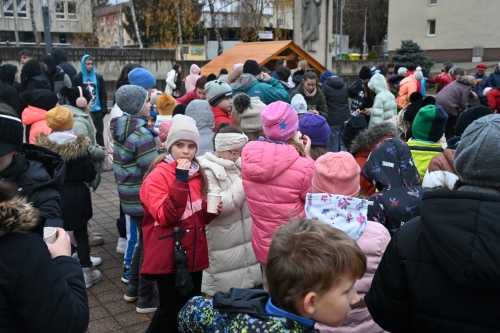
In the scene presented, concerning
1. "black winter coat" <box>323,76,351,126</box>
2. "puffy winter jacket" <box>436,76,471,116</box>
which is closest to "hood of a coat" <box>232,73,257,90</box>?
"black winter coat" <box>323,76,351,126</box>

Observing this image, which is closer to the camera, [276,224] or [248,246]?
[276,224]

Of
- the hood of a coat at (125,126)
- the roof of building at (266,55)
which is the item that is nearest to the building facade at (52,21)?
the roof of building at (266,55)

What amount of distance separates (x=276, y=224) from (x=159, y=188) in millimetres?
938

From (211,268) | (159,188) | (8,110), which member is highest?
(8,110)

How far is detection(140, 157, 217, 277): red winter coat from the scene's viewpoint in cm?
329

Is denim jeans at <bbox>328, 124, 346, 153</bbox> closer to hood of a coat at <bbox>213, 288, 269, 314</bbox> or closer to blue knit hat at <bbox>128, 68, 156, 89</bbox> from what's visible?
blue knit hat at <bbox>128, 68, 156, 89</bbox>

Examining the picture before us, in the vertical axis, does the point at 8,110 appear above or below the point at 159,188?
above

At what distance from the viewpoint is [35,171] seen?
2795mm

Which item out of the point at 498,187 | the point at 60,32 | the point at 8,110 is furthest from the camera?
the point at 60,32

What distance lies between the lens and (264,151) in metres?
3.68

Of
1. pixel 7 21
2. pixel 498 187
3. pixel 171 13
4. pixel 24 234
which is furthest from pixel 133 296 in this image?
pixel 7 21

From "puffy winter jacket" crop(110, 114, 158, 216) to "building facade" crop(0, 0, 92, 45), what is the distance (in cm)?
4736

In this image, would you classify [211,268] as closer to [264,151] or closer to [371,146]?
[264,151]

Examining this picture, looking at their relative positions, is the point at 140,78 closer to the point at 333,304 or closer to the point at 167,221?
the point at 167,221
